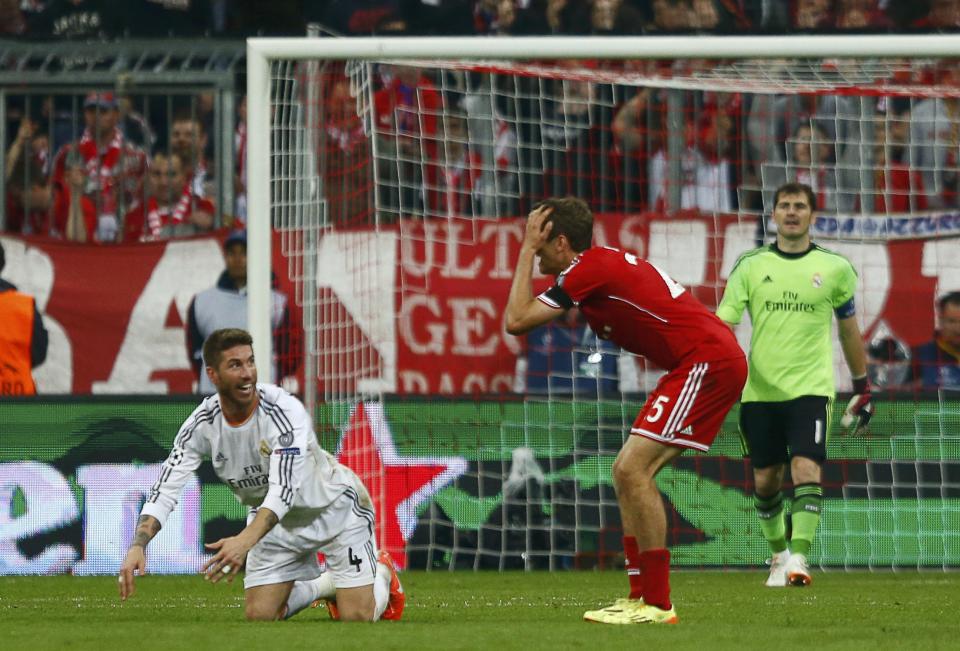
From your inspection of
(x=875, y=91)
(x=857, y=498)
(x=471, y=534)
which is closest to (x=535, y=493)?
(x=471, y=534)

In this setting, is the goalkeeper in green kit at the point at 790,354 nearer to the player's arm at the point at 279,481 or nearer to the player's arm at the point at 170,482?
the player's arm at the point at 279,481

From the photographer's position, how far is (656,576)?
7141 mm

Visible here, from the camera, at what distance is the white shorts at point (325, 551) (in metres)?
7.98

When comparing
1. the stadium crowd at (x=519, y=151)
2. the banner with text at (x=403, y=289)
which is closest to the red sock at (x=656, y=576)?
the banner with text at (x=403, y=289)

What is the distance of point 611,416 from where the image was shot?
11.6 m

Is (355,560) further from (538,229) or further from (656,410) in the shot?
(538,229)

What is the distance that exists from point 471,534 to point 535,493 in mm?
513

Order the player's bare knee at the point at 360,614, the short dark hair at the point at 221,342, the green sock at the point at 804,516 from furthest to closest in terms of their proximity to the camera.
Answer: the green sock at the point at 804,516 < the player's bare knee at the point at 360,614 < the short dark hair at the point at 221,342

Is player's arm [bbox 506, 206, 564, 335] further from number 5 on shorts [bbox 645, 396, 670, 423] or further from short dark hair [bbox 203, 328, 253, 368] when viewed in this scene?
short dark hair [bbox 203, 328, 253, 368]

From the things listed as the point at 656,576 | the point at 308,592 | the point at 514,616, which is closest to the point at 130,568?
the point at 308,592

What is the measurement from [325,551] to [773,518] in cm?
311

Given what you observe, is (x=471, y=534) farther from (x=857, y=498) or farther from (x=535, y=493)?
(x=857, y=498)

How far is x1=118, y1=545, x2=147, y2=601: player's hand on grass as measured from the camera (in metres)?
6.68

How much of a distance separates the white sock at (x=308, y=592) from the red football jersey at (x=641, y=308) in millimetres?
1838
